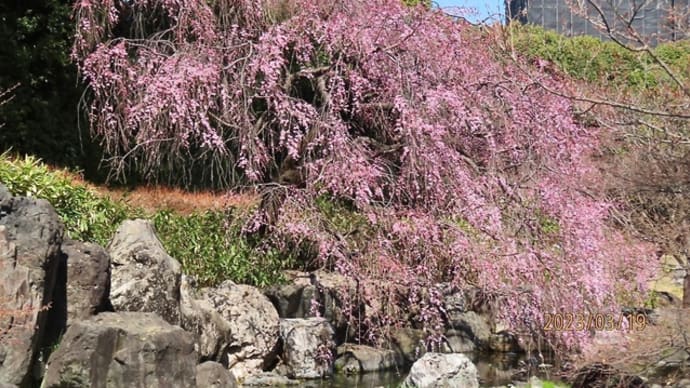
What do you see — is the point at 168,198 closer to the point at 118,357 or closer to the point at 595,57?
the point at 118,357

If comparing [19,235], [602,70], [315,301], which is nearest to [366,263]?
[315,301]

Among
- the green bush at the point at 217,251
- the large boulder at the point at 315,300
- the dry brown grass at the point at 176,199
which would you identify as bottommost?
the large boulder at the point at 315,300

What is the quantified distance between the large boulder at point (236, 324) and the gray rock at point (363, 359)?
737mm

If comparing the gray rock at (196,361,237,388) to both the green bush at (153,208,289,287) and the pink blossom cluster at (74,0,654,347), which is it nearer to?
the pink blossom cluster at (74,0,654,347)

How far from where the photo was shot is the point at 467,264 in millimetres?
8062

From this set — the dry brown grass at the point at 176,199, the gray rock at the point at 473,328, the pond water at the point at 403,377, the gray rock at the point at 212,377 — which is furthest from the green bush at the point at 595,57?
the gray rock at the point at 212,377

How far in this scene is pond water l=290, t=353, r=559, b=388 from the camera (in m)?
7.84

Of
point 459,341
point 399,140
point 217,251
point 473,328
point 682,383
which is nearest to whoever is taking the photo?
point 682,383

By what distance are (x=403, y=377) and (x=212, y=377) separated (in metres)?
2.69

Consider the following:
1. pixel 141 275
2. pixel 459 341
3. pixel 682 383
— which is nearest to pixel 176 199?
pixel 141 275

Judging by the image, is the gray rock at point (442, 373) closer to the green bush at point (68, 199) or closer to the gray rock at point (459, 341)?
the gray rock at point (459, 341)
